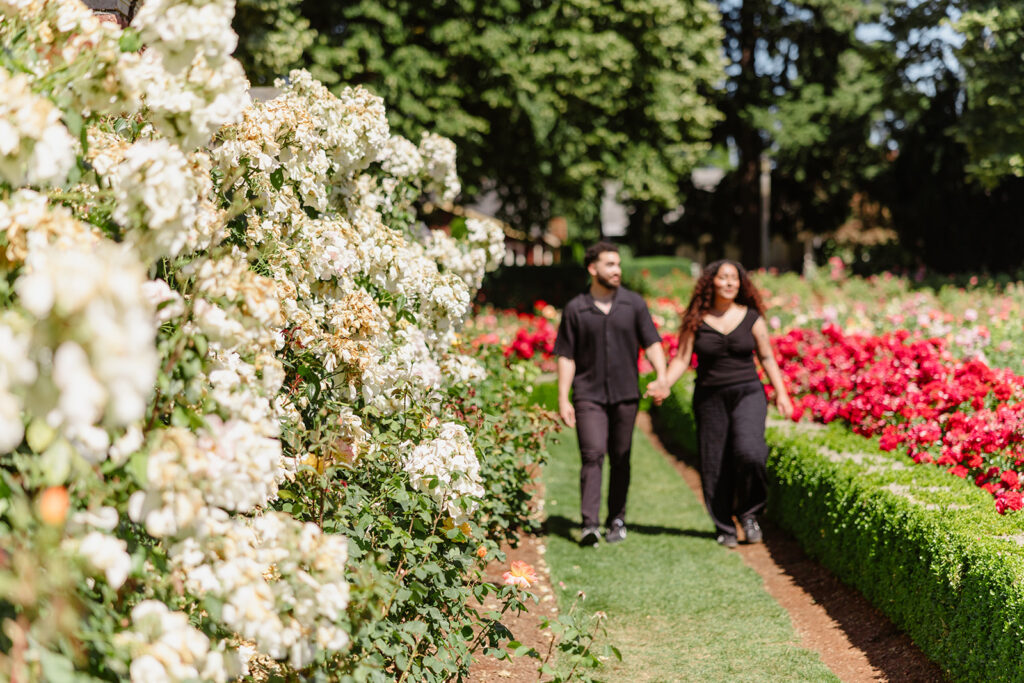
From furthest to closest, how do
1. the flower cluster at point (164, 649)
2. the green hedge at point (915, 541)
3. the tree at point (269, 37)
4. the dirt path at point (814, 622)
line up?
the tree at point (269, 37), the dirt path at point (814, 622), the green hedge at point (915, 541), the flower cluster at point (164, 649)

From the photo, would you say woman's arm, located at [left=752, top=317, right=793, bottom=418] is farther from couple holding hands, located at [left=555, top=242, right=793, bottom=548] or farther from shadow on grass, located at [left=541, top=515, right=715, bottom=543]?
shadow on grass, located at [left=541, top=515, right=715, bottom=543]

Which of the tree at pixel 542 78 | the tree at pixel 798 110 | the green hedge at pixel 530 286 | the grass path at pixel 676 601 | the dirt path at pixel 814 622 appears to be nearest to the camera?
the dirt path at pixel 814 622

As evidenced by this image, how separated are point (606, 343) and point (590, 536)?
1.23m

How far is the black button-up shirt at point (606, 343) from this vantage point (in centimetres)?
610

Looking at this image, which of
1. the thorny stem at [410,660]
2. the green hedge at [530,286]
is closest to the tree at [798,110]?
the green hedge at [530,286]

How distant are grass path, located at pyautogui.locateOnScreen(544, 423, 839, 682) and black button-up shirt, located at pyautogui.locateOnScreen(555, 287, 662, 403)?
2.32 feet

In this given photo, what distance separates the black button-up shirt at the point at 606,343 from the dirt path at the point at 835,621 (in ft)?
4.46

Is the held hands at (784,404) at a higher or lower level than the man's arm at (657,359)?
lower

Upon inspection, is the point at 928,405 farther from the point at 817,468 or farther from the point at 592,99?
the point at 592,99

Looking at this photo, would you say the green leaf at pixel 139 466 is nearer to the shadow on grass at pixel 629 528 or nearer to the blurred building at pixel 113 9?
the blurred building at pixel 113 9

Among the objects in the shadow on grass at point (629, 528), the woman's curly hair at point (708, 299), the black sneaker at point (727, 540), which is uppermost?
the woman's curly hair at point (708, 299)

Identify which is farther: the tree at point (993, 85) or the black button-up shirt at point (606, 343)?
the tree at point (993, 85)

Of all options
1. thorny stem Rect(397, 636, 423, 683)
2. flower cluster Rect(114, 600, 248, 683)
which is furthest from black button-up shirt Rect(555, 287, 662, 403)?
flower cluster Rect(114, 600, 248, 683)

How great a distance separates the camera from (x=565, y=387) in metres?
6.17
